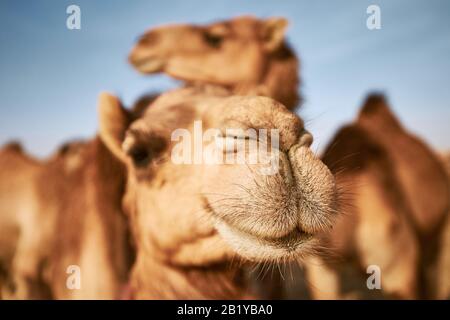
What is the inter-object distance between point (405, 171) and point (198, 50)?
2132 millimetres

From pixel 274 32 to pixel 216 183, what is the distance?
286 cm

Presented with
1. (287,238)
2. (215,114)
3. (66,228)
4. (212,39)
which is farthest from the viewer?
(212,39)

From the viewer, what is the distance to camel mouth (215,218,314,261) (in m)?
1.33

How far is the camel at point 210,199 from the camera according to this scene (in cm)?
130

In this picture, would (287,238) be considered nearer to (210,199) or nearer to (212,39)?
(210,199)

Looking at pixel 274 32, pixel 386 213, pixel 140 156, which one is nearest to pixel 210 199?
pixel 140 156

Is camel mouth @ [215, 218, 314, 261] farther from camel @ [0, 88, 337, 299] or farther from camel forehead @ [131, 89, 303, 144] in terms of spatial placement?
camel forehead @ [131, 89, 303, 144]

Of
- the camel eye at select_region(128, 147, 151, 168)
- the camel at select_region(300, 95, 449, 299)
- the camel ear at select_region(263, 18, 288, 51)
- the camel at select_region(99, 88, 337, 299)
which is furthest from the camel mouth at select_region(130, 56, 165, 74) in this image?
the camel eye at select_region(128, 147, 151, 168)

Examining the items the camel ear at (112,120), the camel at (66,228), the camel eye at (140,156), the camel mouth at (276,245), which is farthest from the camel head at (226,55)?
the camel mouth at (276,245)

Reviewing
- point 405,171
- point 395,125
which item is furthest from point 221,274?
point 395,125

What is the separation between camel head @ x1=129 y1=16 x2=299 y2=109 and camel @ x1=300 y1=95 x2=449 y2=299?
82cm

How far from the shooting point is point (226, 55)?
3.98 metres

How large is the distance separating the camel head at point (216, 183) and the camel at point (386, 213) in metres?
1.25
